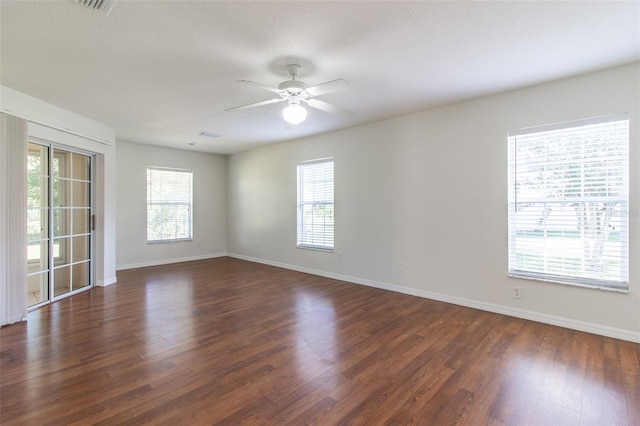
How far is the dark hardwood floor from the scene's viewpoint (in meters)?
1.88

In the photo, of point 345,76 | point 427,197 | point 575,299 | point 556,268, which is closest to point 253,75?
point 345,76

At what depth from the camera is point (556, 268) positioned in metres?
3.26

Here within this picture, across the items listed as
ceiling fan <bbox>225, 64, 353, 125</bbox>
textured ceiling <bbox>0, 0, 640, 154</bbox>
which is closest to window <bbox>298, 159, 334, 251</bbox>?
textured ceiling <bbox>0, 0, 640, 154</bbox>

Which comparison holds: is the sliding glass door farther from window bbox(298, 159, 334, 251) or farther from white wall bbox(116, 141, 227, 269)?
window bbox(298, 159, 334, 251)

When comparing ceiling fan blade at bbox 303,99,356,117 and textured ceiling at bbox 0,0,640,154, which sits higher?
textured ceiling at bbox 0,0,640,154

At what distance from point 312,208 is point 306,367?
3.66 metres

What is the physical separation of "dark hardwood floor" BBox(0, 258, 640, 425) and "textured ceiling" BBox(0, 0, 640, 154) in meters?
2.56

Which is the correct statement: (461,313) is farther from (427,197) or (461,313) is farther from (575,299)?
(427,197)

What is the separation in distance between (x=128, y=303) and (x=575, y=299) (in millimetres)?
5197

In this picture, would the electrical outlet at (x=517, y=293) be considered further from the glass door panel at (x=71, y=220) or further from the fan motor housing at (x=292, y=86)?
the glass door panel at (x=71, y=220)

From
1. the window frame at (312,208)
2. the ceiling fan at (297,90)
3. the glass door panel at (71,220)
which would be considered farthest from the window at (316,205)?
the glass door panel at (71,220)

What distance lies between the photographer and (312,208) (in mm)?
5824

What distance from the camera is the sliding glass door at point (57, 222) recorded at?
3.80 m

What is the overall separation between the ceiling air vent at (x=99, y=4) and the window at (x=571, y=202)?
391 centimetres
